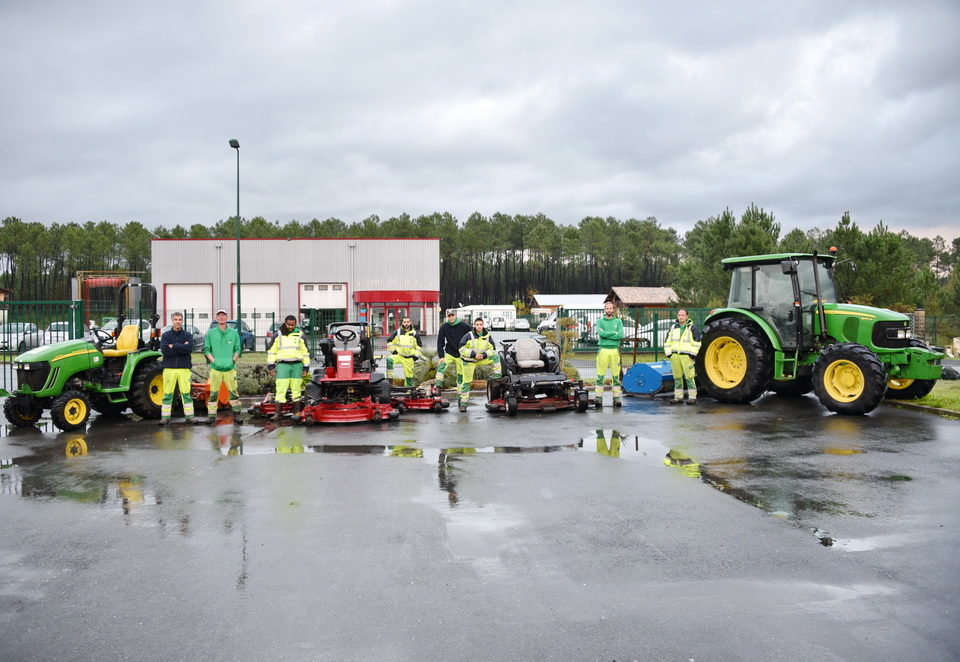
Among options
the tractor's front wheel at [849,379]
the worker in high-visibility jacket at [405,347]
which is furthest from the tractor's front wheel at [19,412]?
the tractor's front wheel at [849,379]

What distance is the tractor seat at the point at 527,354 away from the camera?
1334cm

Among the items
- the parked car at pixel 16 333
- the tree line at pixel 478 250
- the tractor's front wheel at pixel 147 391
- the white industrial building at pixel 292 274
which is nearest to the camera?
the tractor's front wheel at pixel 147 391

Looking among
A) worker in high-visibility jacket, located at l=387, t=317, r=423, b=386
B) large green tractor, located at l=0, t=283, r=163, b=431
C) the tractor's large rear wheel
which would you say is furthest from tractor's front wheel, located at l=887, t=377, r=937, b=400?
large green tractor, located at l=0, t=283, r=163, b=431

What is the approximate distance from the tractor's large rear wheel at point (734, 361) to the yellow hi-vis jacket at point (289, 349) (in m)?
7.27

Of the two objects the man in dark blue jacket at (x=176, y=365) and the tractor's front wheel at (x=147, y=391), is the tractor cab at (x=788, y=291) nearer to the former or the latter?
the man in dark blue jacket at (x=176, y=365)

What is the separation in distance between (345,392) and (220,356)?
7.04ft

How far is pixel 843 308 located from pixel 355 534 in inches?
397

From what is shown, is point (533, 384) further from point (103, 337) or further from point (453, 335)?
point (103, 337)

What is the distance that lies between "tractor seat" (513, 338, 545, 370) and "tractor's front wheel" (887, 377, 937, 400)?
5956mm

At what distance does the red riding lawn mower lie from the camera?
1157 centimetres

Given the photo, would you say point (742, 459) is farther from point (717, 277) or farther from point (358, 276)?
point (358, 276)

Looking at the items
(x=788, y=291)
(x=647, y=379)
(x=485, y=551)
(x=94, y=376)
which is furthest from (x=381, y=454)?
(x=788, y=291)

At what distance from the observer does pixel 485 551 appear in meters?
5.29

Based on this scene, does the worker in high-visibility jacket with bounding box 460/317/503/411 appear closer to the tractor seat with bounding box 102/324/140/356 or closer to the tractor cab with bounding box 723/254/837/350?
the tractor cab with bounding box 723/254/837/350
